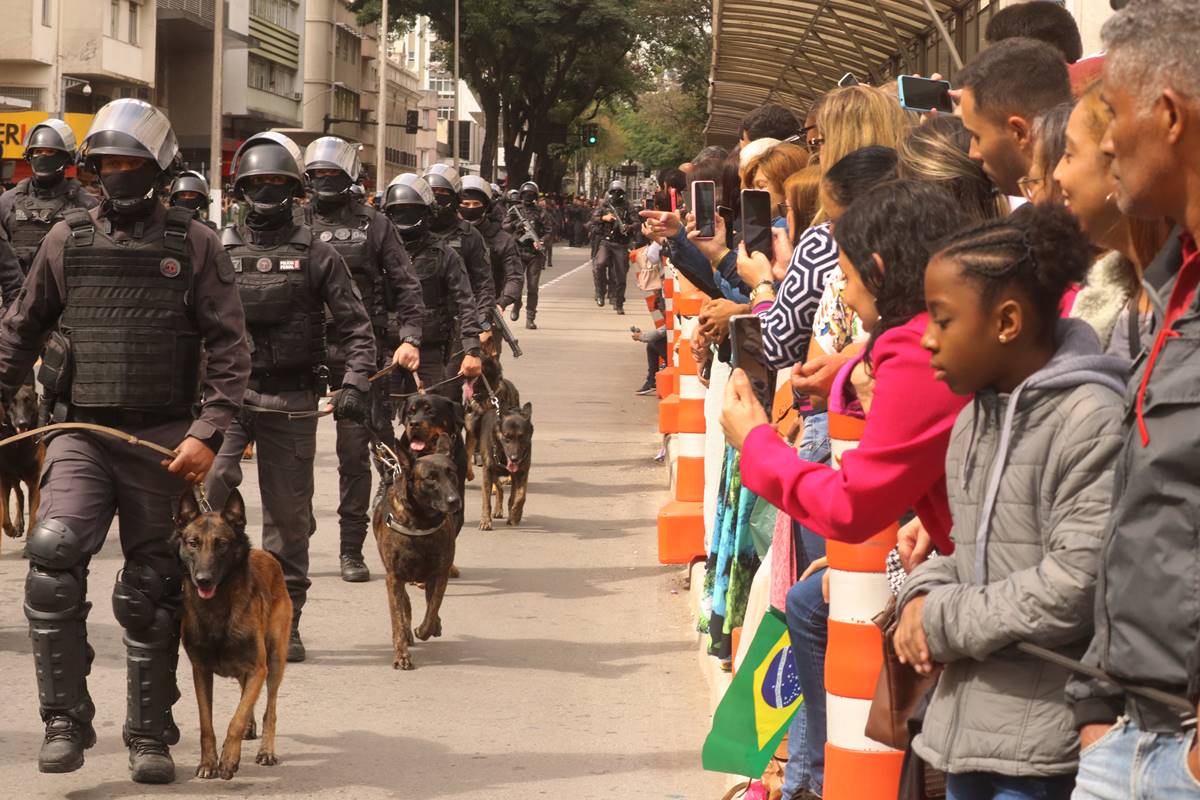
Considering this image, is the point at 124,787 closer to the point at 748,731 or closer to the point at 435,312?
the point at 748,731

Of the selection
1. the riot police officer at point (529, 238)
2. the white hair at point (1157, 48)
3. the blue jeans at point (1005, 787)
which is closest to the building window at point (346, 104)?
the riot police officer at point (529, 238)

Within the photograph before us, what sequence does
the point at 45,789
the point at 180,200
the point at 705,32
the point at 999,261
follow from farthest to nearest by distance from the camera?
the point at 705,32 < the point at 180,200 < the point at 45,789 < the point at 999,261

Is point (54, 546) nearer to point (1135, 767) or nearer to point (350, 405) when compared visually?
point (350, 405)

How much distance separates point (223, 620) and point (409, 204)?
5.94 metres

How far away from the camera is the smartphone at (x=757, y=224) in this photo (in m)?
6.05

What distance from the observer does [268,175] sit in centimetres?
860

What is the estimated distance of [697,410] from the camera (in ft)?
30.0

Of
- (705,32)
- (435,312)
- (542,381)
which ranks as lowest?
(542,381)

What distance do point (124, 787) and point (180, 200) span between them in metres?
12.3

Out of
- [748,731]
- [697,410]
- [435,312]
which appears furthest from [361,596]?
[748,731]

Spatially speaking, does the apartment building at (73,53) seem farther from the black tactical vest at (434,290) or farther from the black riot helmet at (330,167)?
the black riot helmet at (330,167)

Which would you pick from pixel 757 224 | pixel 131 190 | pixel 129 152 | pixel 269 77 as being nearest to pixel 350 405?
pixel 131 190

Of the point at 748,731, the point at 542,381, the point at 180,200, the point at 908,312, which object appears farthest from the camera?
the point at 542,381

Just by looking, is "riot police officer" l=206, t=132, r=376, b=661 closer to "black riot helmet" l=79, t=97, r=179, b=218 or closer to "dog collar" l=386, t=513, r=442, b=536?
"dog collar" l=386, t=513, r=442, b=536
